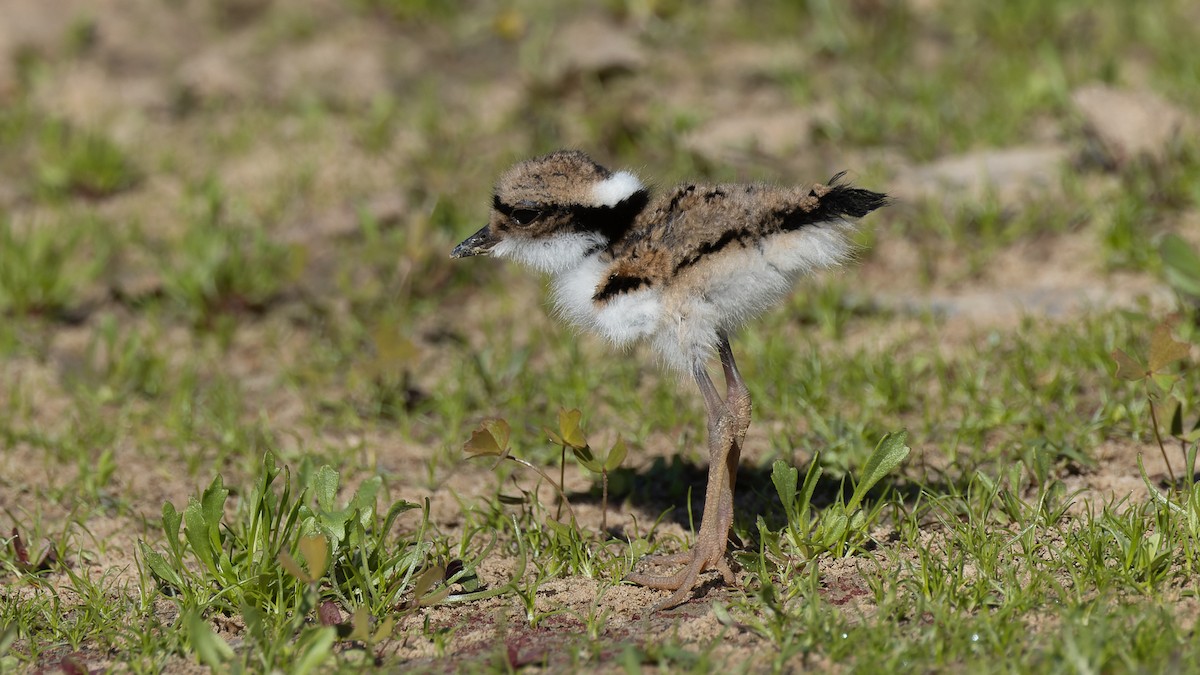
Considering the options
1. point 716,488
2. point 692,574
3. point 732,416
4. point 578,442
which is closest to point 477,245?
point 578,442

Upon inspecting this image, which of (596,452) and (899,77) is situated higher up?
(899,77)

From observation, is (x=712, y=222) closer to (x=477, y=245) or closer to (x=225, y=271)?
(x=477, y=245)

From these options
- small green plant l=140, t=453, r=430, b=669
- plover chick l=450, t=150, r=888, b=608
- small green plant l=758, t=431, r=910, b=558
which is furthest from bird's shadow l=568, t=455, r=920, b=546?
small green plant l=140, t=453, r=430, b=669

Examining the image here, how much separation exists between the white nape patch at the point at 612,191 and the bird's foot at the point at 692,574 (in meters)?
0.98

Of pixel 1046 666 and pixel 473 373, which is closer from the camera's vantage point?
pixel 1046 666

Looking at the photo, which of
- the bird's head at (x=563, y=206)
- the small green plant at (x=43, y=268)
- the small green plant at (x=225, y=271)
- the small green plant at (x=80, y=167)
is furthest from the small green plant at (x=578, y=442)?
the small green plant at (x=80, y=167)

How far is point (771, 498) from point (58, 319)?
3426mm

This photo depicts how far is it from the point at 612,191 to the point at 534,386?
61.8 inches

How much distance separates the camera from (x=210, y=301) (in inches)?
223

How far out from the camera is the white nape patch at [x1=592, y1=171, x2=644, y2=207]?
360cm

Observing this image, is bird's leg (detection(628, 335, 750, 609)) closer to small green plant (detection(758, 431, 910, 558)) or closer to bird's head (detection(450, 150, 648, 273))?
small green plant (detection(758, 431, 910, 558))

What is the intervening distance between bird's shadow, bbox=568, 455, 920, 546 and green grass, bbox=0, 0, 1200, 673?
0.05 ft

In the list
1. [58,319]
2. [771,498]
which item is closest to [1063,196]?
[771,498]

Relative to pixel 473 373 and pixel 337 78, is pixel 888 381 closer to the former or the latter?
pixel 473 373
